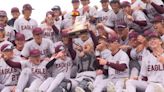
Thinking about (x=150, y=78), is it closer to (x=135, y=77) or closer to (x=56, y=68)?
(x=135, y=77)

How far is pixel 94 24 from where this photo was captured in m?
12.7

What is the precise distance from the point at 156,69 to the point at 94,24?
3.74 m

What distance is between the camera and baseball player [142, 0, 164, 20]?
38.2ft

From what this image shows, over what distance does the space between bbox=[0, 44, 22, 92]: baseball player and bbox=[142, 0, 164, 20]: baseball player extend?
359 cm

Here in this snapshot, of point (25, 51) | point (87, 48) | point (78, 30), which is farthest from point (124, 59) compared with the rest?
point (25, 51)

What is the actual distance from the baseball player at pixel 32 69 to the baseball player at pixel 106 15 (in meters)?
2.28

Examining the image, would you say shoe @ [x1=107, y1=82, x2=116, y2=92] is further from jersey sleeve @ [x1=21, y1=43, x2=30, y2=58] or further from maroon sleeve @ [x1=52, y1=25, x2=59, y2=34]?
maroon sleeve @ [x1=52, y1=25, x2=59, y2=34]

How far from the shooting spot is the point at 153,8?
11.8m

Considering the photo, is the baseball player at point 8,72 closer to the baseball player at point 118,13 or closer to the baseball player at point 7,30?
the baseball player at point 7,30

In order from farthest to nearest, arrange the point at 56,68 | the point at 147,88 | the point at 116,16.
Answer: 1. the point at 116,16
2. the point at 56,68
3. the point at 147,88

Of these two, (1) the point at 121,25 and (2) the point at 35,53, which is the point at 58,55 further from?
(1) the point at 121,25

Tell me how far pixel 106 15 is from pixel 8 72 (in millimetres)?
3254

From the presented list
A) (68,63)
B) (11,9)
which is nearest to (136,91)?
(68,63)

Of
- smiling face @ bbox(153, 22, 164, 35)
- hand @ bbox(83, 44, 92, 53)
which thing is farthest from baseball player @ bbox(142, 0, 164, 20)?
hand @ bbox(83, 44, 92, 53)
